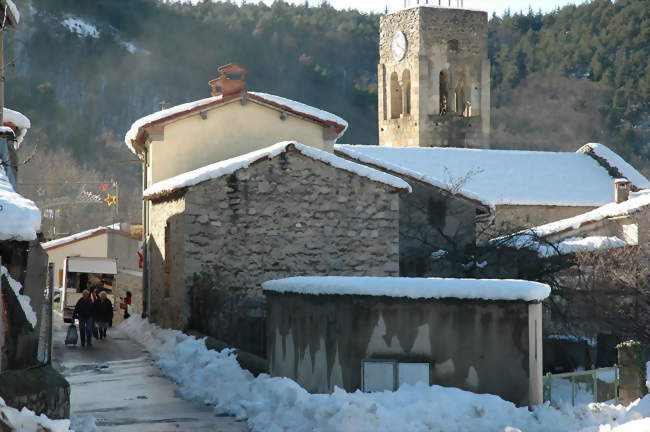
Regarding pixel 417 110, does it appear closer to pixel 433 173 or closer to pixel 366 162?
pixel 433 173

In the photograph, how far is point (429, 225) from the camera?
25391 mm

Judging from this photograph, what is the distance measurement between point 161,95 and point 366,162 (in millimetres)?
71464

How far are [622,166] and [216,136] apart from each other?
2153 cm

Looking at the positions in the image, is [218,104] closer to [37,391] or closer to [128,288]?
[37,391]

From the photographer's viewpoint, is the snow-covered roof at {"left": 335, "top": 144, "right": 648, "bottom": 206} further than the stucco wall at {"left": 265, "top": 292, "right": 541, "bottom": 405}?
Yes

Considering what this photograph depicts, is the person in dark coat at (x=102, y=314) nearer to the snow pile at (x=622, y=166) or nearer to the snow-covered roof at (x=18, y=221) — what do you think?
the snow-covered roof at (x=18, y=221)

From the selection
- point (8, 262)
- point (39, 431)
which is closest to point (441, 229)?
point (8, 262)

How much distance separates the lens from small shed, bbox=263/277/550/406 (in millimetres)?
13531

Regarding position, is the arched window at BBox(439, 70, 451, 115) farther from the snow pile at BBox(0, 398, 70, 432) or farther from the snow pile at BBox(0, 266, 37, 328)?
the snow pile at BBox(0, 398, 70, 432)

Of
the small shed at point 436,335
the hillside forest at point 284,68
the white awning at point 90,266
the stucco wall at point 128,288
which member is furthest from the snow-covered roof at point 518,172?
the hillside forest at point 284,68

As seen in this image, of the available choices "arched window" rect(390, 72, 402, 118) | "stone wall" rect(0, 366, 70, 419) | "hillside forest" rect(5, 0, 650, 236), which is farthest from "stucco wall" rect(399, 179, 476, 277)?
"hillside forest" rect(5, 0, 650, 236)

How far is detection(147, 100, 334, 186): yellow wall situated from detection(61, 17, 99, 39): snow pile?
2920 inches

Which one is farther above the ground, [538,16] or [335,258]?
[538,16]

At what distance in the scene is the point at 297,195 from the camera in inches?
862
